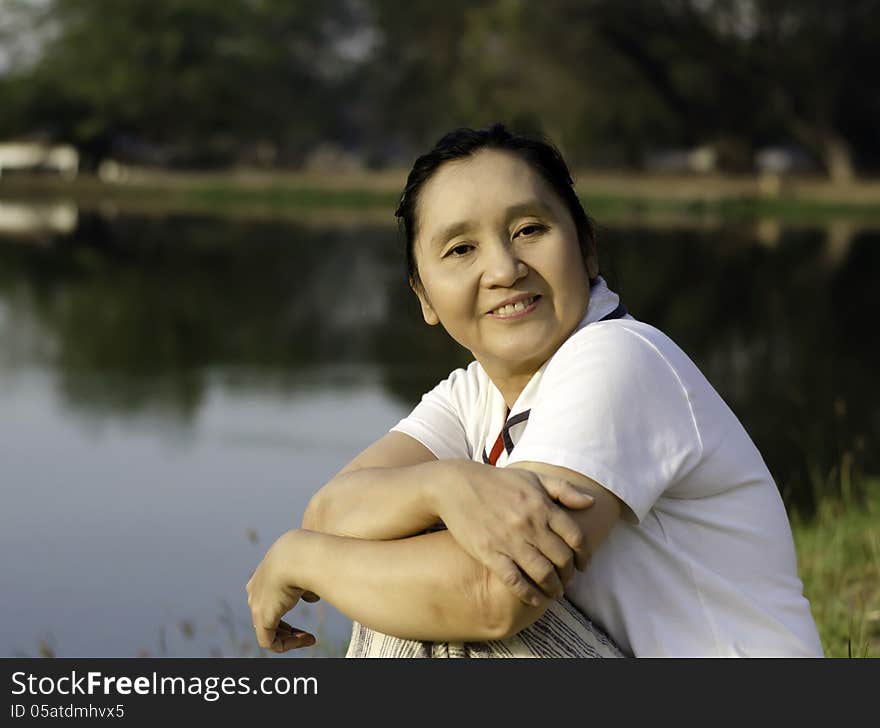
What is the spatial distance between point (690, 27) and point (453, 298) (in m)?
44.3

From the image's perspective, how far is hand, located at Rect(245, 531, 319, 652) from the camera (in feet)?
7.34

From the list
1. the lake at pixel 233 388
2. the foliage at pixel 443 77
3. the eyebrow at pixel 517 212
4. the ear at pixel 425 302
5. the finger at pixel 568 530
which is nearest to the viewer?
the finger at pixel 568 530

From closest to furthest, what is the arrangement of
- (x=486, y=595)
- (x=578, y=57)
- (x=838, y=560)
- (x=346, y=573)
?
(x=486, y=595)
(x=346, y=573)
(x=838, y=560)
(x=578, y=57)

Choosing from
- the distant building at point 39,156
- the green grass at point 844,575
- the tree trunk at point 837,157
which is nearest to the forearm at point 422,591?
the green grass at point 844,575

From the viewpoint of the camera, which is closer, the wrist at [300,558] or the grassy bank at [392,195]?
the wrist at [300,558]

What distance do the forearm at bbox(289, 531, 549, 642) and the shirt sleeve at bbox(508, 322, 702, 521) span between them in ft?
0.56

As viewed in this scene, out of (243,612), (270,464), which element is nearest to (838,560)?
(243,612)

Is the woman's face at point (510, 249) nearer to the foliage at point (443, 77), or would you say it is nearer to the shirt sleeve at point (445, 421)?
the shirt sleeve at point (445, 421)

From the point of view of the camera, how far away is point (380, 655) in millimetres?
2094

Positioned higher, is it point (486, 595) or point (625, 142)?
A: point (625, 142)

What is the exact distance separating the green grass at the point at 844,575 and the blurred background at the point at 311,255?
0.03 metres

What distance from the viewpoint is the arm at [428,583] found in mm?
1904

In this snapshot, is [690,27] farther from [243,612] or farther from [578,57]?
[243,612]

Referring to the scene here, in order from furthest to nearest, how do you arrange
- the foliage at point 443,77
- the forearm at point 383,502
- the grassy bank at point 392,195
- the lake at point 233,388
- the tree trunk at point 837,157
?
1. the foliage at point 443,77
2. the tree trunk at point 837,157
3. the grassy bank at point 392,195
4. the lake at point 233,388
5. the forearm at point 383,502
